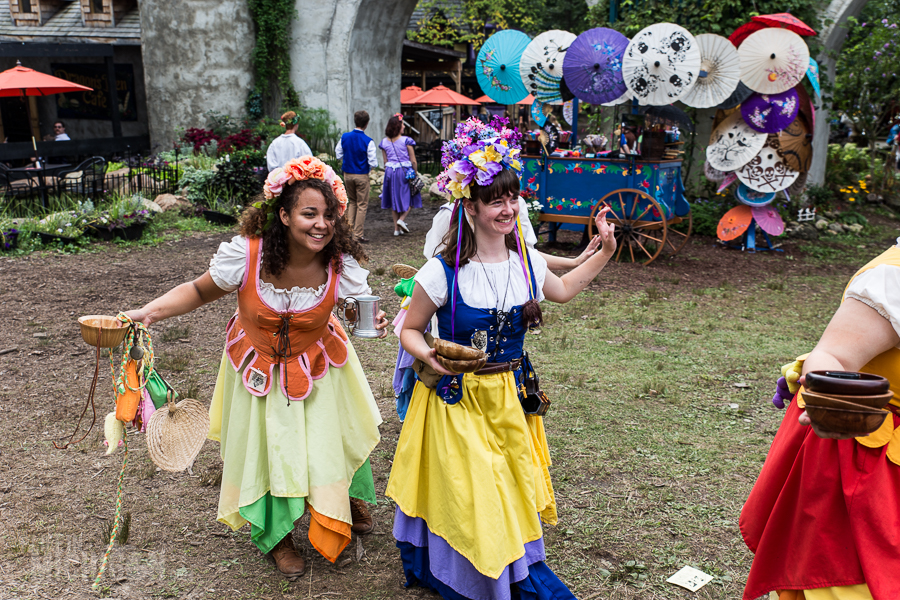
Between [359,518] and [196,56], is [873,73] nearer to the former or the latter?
[196,56]

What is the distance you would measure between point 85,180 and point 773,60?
1004cm

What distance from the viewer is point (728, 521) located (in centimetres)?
342

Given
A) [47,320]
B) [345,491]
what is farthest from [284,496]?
[47,320]

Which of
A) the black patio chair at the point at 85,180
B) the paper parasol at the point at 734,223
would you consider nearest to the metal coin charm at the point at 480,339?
the paper parasol at the point at 734,223

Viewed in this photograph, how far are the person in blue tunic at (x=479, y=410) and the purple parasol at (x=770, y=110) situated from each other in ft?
24.8

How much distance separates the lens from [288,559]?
9.99 ft

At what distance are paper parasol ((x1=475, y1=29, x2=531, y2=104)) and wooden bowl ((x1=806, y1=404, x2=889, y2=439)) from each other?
27.0 feet

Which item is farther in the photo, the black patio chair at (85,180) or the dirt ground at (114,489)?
the black patio chair at (85,180)

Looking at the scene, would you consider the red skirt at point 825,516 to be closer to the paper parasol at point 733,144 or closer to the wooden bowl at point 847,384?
the wooden bowl at point 847,384

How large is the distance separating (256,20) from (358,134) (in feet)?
22.0

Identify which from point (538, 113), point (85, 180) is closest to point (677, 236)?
point (538, 113)

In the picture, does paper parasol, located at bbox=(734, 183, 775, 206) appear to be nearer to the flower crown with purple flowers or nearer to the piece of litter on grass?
the piece of litter on grass

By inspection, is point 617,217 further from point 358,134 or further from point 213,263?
point 213,263

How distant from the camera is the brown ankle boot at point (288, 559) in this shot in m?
3.02
